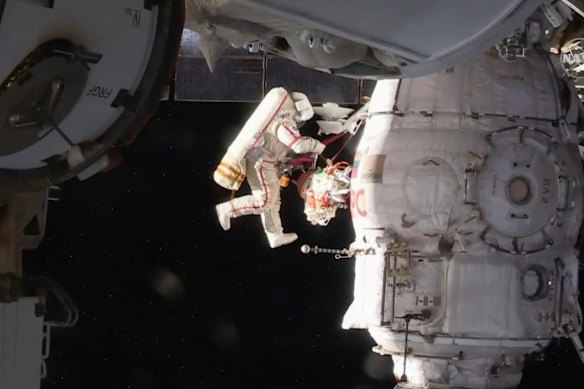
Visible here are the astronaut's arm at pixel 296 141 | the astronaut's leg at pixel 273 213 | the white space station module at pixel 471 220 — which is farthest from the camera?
the astronaut's leg at pixel 273 213

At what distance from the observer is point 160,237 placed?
8.42 m

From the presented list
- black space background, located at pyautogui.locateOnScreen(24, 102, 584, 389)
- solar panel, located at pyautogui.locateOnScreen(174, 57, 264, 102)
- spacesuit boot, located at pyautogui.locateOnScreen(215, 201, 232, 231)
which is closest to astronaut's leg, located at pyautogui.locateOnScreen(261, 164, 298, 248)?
spacesuit boot, located at pyautogui.locateOnScreen(215, 201, 232, 231)

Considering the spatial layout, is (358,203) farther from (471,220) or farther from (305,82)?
(305,82)

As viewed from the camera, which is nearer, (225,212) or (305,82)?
(225,212)

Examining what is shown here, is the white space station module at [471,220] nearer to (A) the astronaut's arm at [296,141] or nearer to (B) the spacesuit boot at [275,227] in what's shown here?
(A) the astronaut's arm at [296,141]

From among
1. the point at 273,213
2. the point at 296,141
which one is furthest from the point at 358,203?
the point at 273,213

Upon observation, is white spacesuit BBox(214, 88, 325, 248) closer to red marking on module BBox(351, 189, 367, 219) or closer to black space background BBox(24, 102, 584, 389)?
red marking on module BBox(351, 189, 367, 219)

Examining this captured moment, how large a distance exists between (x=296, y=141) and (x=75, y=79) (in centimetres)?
415

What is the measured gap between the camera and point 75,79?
2.89 meters

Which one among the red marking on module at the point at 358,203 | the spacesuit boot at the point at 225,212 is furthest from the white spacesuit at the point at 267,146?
the red marking on module at the point at 358,203

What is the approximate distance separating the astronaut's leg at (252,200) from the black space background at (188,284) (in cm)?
101

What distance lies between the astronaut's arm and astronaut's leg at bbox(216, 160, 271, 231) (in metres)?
0.30

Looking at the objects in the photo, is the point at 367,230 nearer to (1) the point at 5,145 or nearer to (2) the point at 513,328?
(2) the point at 513,328

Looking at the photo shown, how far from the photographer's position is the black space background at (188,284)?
827cm
